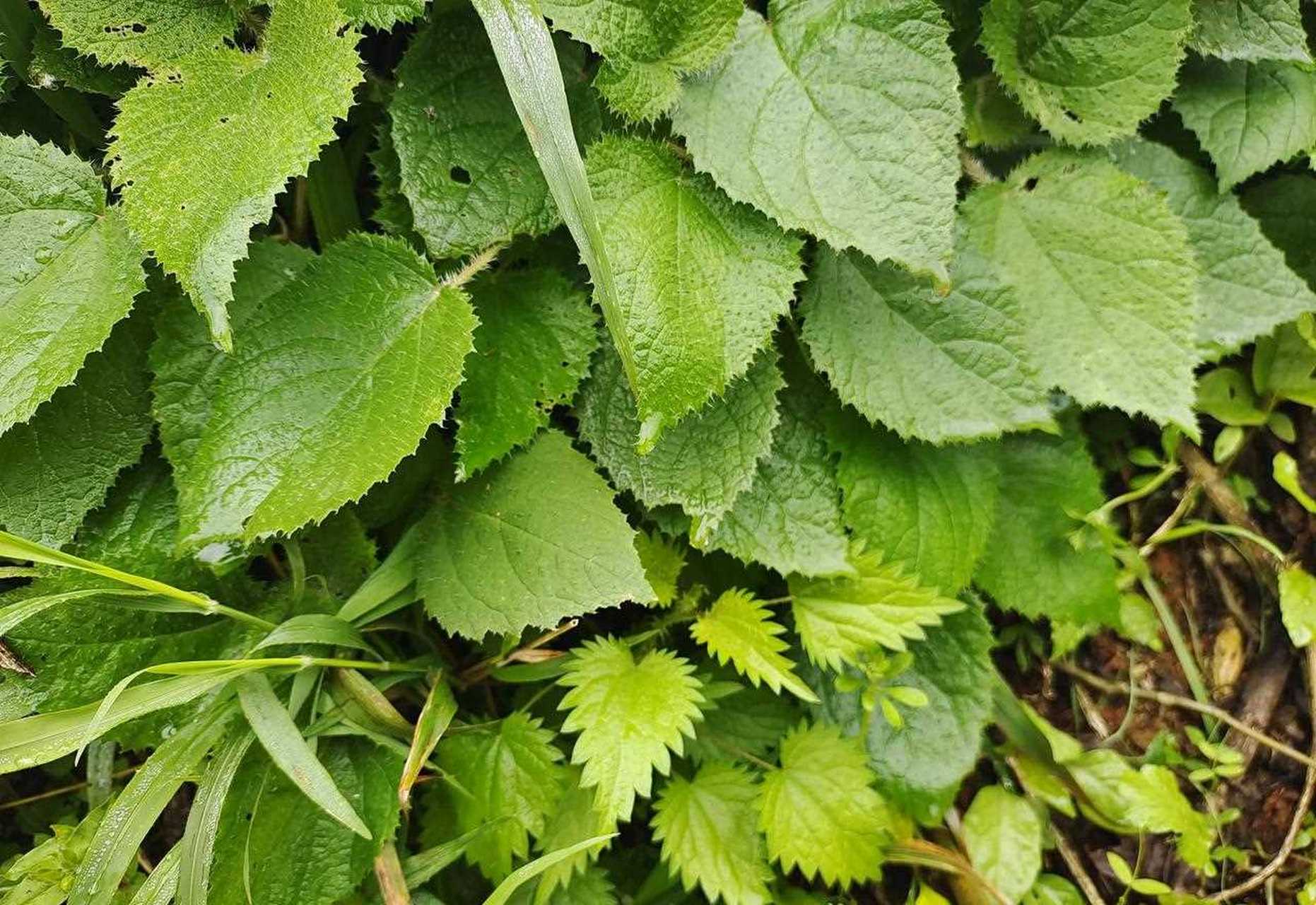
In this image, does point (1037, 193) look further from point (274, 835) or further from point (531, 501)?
point (274, 835)

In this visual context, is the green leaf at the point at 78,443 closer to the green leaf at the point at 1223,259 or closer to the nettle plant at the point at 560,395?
the nettle plant at the point at 560,395

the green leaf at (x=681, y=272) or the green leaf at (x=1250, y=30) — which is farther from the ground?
the green leaf at (x=1250, y=30)

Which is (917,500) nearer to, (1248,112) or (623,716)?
(623,716)

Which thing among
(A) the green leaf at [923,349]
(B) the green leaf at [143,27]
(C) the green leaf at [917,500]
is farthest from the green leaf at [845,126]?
(B) the green leaf at [143,27]

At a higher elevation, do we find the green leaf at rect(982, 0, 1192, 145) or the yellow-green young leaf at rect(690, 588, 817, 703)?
the green leaf at rect(982, 0, 1192, 145)

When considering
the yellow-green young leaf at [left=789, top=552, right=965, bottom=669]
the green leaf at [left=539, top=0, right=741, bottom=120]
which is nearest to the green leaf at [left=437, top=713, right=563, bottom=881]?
the yellow-green young leaf at [left=789, top=552, right=965, bottom=669]

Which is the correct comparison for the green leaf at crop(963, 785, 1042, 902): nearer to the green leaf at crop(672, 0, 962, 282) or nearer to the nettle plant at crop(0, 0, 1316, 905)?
the nettle plant at crop(0, 0, 1316, 905)

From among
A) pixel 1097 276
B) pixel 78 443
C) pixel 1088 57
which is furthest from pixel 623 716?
pixel 1088 57

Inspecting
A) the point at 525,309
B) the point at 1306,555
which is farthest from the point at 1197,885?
the point at 525,309
